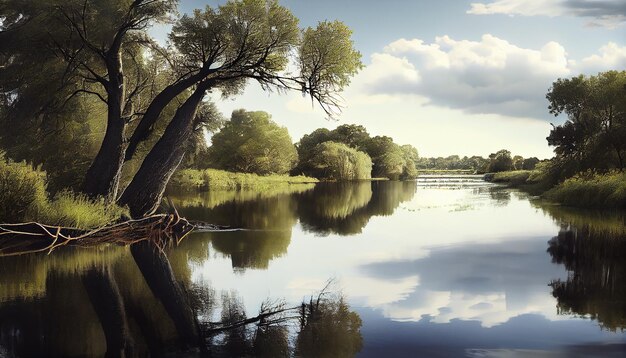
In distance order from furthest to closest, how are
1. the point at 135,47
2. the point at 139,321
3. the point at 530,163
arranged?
the point at 530,163
the point at 135,47
the point at 139,321

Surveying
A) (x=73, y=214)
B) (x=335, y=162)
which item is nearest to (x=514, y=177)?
(x=335, y=162)

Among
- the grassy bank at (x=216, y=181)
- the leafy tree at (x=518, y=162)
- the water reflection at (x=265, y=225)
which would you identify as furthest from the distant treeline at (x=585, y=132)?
the leafy tree at (x=518, y=162)

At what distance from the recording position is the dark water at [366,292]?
5961mm

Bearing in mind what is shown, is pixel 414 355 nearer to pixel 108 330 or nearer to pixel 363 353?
pixel 363 353

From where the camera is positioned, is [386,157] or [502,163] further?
[386,157]

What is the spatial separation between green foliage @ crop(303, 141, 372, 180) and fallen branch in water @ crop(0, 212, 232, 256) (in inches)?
2282

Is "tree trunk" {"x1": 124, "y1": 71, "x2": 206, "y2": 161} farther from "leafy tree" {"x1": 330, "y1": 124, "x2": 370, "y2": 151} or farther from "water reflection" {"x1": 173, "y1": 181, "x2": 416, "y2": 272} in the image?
"leafy tree" {"x1": 330, "y1": 124, "x2": 370, "y2": 151}

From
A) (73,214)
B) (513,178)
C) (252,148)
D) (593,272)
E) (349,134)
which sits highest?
(349,134)

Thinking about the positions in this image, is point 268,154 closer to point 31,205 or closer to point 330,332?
point 31,205

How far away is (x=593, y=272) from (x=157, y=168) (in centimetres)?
1390

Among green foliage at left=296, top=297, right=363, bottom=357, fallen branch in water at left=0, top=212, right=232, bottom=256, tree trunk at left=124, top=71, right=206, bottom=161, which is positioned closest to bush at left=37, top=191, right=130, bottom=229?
fallen branch in water at left=0, top=212, right=232, bottom=256

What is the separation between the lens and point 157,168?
17.8 metres

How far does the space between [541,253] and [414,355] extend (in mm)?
9184

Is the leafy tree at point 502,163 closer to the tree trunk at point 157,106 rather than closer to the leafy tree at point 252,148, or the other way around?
the leafy tree at point 252,148
